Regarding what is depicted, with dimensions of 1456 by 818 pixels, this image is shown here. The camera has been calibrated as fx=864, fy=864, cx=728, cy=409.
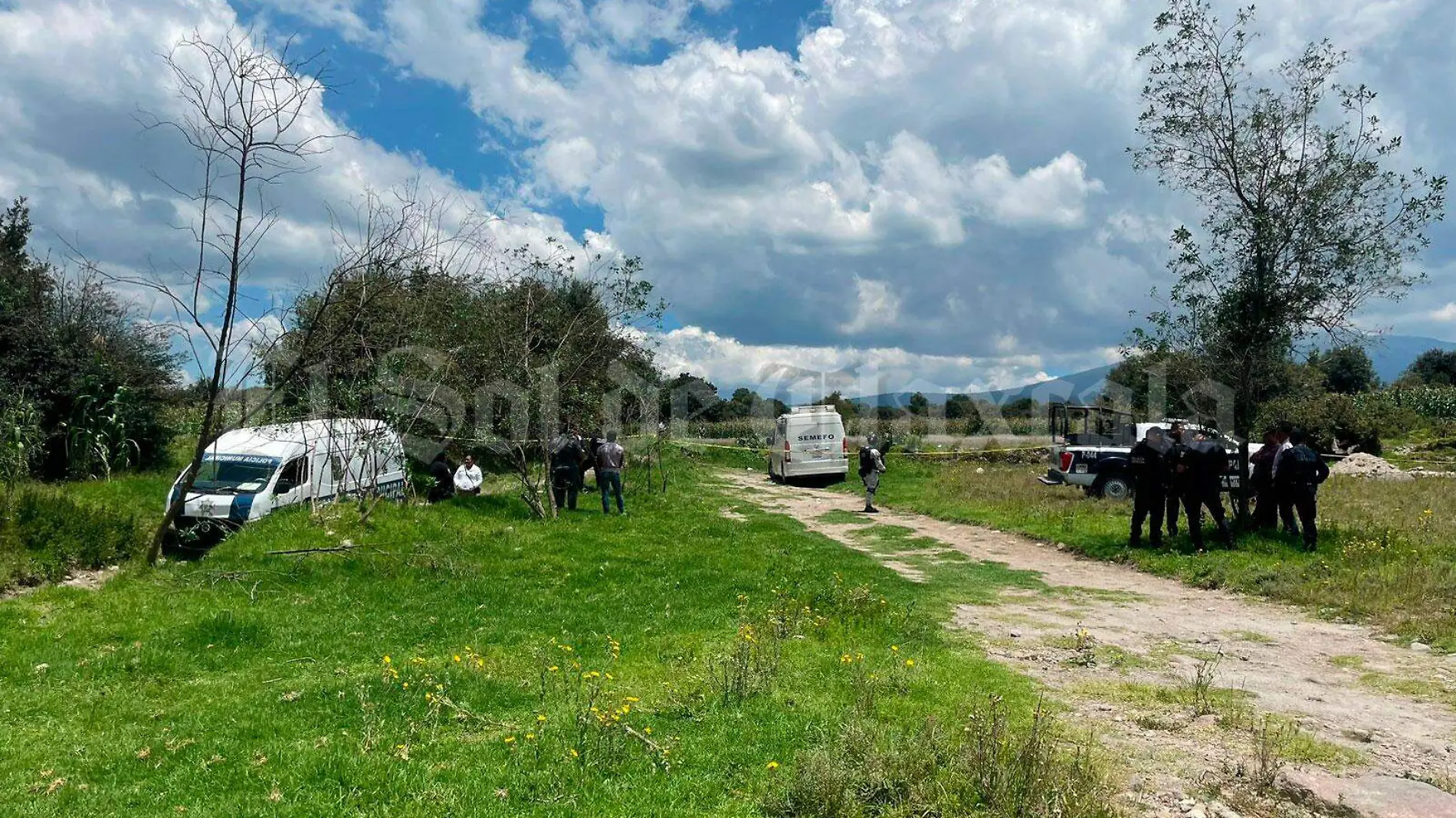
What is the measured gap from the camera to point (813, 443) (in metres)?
27.2

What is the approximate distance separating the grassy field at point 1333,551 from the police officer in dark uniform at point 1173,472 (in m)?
0.44

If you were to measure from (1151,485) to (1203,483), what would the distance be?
2.49ft

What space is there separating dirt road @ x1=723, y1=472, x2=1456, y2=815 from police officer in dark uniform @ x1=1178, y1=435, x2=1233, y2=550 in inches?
59.1

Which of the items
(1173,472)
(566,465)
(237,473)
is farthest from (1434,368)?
(237,473)

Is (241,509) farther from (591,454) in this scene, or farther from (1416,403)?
(1416,403)

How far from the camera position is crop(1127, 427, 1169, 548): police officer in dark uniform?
13.1m

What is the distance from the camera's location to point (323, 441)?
55.1ft

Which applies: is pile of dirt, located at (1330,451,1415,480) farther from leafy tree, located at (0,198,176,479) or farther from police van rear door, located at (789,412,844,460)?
leafy tree, located at (0,198,176,479)

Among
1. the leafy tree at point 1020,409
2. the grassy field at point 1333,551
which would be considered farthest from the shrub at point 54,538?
the leafy tree at point 1020,409

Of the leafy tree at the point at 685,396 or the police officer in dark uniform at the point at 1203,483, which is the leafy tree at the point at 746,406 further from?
the police officer in dark uniform at the point at 1203,483

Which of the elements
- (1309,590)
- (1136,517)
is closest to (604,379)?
(1136,517)

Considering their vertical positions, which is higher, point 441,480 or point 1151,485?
point 1151,485

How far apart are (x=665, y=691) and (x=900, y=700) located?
167 centimetres

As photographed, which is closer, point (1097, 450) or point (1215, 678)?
point (1215, 678)
